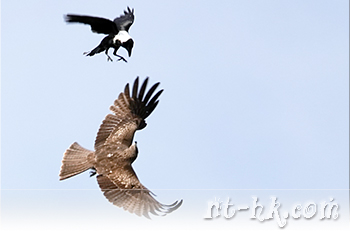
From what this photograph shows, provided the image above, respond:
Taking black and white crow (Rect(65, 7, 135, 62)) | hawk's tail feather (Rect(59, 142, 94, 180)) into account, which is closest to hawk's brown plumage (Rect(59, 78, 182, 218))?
hawk's tail feather (Rect(59, 142, 94, 180))

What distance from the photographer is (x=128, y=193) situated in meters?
14.3

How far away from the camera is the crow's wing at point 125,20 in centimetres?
1656

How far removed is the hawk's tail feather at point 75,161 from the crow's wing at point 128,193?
0.60 metres

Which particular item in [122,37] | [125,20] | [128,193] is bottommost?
[128,193]

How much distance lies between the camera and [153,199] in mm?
14273

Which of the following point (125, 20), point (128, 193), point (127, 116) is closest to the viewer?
point (128, 193)

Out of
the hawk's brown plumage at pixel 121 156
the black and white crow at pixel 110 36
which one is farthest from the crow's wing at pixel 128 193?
→ the black and white crow at pixel 110 36

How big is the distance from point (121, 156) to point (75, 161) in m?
0.98

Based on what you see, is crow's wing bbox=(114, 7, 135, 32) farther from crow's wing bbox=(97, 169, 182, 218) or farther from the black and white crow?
crow's wing bbox=(97, 169, 182, 218)

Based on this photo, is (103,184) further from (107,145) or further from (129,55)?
(129,55)

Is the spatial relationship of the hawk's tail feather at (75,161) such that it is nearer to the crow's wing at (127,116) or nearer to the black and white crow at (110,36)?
the crow's wing at (127,116)

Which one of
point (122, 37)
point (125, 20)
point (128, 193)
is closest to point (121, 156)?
point (128, 193)

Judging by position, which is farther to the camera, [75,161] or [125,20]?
[125,20]

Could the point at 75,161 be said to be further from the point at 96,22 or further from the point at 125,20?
the point at 125,20
